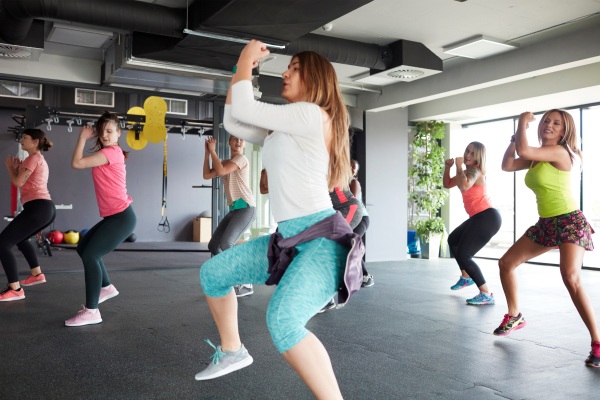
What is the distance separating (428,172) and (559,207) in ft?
21.3

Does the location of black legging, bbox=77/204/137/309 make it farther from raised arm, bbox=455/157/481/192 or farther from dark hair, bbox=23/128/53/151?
raised arm, bbox=455/157/481/192

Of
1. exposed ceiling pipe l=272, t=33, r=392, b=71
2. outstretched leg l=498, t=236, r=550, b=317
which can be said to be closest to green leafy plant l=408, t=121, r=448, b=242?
exposed ceiling pipe l=272, t=33, r=392, b=71

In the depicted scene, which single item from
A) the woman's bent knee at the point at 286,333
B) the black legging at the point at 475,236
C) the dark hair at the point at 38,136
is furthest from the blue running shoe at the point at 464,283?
the woman's bent knee at the point at 286,333

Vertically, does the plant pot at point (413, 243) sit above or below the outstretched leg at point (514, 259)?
below

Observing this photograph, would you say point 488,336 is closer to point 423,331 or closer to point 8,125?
point 423,331

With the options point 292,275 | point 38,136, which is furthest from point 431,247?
point 292,275

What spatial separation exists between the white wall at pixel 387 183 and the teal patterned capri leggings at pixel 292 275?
6.82 m

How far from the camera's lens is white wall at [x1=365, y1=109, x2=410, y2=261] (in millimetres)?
8883

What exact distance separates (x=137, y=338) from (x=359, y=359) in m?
1.36

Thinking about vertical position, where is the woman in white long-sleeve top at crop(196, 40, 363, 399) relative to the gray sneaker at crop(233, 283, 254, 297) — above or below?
above

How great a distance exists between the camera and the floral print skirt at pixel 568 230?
122 inches

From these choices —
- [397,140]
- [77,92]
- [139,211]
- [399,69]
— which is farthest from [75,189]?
[399,69]

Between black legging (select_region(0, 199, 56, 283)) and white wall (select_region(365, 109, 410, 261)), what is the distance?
17.4ft

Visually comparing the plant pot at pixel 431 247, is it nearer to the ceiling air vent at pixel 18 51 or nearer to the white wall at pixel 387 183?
the white wall at pixel 387 183
